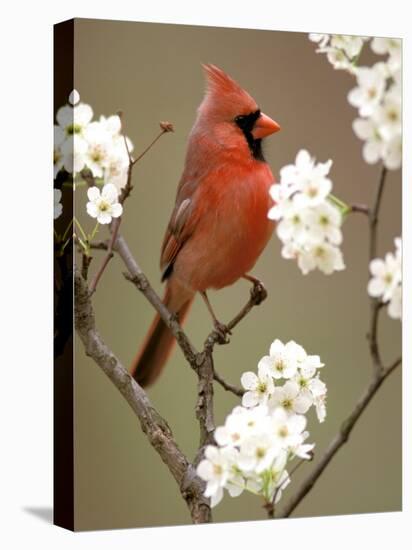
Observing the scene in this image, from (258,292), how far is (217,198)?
1.27ft

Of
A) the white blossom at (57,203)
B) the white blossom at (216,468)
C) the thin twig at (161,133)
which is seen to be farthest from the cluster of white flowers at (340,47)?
the white blossom at (216,468)

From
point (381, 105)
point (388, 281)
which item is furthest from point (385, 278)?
point (381, 105)

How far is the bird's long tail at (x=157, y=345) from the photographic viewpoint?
12.2ft

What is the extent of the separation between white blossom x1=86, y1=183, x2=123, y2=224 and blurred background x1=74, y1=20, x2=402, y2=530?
43mm

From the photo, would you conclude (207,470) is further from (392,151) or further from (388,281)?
(392,151)

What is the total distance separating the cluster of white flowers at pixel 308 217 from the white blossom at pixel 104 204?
0.59 meters

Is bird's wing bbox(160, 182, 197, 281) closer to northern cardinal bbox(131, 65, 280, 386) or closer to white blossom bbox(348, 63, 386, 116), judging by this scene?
northern cardinal bbox(131, 65, 280, 386)

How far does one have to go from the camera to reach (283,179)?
3.20 m

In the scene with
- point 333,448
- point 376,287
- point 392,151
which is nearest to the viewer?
point 333,448

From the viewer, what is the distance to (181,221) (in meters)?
3.69

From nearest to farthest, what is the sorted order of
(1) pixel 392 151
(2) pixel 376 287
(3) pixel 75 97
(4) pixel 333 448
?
1. (4) pixel 333 448
2. (1) pixel 392 151
3. (2) pixel 376 287
4. (3) pixel 75 97

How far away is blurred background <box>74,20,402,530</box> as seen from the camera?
3.55 metres

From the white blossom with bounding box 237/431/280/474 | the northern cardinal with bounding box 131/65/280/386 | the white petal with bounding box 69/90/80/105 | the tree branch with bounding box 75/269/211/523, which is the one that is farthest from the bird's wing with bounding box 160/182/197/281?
the white blossom with bounding box 237/431/280/474

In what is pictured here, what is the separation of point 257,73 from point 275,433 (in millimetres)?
1394
